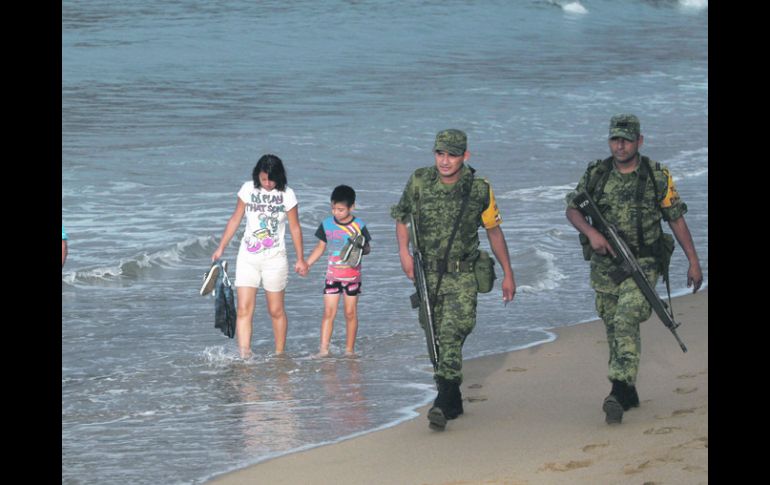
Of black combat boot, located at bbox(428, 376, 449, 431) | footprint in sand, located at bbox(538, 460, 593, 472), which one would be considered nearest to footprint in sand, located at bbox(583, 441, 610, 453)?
footprint in sand, located at bbox(538, 460, 593, 472)

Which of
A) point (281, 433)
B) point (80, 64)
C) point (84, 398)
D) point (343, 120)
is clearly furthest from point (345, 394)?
point (80, 64)

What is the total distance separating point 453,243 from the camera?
7.30 meters

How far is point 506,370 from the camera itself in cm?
897

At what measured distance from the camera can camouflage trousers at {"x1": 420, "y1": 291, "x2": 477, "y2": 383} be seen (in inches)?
288

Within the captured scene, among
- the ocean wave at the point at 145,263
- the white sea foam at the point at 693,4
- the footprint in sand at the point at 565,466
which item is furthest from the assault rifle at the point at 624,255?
the white sea foam at the point at 693,4

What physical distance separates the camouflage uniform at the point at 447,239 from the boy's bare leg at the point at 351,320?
216cm

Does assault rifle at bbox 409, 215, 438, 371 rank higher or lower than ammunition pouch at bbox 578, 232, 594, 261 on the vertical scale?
lower

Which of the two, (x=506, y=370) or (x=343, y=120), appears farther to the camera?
(x=343, y=120)

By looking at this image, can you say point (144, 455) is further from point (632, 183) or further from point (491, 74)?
point (491, 74)

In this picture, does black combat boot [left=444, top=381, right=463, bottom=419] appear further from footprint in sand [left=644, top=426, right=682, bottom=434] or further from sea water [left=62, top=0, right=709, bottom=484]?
footprint in sand [left=644, top=426, right=682, bottom=434]

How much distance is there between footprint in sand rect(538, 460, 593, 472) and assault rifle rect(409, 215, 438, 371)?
1.14 m

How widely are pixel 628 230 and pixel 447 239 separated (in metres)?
0.95
